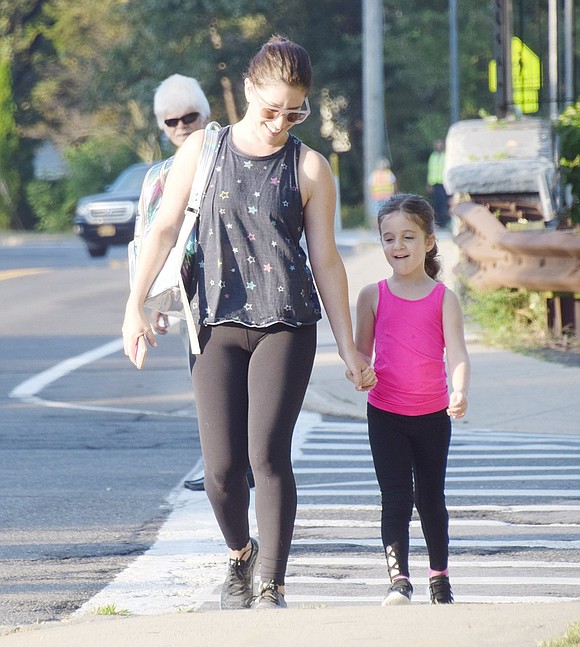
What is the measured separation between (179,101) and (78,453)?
8.27ft

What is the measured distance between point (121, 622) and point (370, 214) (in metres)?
31.8

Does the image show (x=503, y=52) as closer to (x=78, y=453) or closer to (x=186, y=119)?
(x=78, y=453)

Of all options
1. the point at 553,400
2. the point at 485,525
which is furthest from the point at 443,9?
the point at 485,525

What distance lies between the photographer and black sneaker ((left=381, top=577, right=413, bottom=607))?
452 centimetres

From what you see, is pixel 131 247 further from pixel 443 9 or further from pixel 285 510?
pixel 443 9

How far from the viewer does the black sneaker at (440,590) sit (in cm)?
465

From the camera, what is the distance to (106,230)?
93.6ft

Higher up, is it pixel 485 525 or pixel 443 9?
pixel 443 9

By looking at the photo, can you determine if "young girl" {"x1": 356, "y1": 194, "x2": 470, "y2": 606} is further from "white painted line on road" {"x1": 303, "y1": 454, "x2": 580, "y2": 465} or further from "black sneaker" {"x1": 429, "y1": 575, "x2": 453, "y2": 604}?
"white painted line on road" {"x1": 303, "y1": 454, "x2": 580, "y2": 465}

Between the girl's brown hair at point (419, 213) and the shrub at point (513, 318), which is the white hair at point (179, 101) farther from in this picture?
the shrub at point (513, 318)

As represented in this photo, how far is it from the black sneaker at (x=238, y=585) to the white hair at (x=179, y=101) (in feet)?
7.91

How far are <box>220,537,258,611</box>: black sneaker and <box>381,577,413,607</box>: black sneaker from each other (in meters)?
0.46

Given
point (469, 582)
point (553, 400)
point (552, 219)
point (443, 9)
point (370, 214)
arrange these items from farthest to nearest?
point (443, 9)
point (370, 214)
point (552, 219)
point (553, 400)
point (469, 582)

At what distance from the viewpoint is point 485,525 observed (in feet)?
20.1
